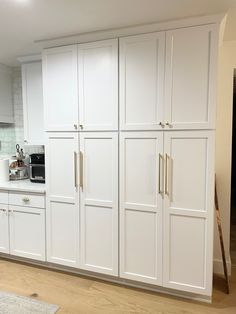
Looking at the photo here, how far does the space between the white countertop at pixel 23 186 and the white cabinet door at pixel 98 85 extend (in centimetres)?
85

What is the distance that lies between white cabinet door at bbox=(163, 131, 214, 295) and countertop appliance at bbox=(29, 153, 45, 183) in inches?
59.6

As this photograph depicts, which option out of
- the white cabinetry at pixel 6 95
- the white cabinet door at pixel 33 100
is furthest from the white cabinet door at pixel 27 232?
the white cabinetry at pixel 6 95

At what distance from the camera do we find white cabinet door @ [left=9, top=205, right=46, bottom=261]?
274 cm

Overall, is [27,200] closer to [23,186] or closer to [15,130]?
[23,186]

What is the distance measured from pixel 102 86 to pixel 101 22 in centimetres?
54

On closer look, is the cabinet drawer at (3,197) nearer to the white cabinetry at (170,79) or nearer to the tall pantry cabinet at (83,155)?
the tall pantry cabinet at (83,155)

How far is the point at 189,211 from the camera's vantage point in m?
2.17

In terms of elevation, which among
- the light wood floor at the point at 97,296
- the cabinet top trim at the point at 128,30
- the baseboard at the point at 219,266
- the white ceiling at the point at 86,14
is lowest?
the light wood floor at the point at 97,296

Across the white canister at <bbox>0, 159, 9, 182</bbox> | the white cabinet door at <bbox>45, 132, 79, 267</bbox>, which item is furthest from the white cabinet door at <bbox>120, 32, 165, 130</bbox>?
the white canister at <bbox>0, 159, 9, 182</bbox>

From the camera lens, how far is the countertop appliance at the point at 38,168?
2.97 m

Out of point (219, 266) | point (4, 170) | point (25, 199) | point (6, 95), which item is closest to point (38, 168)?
point (25, 199)

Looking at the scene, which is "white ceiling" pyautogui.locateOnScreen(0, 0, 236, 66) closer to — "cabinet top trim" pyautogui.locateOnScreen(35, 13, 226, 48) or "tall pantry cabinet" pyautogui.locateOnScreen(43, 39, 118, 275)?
"cabinet top trim" pyautogui.locateOnScreen(35, 13, 226, 48)

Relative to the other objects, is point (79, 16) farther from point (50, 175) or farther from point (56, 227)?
point (56, 227)

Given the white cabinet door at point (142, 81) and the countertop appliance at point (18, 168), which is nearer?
the white cabinet door at point (142, 81)
